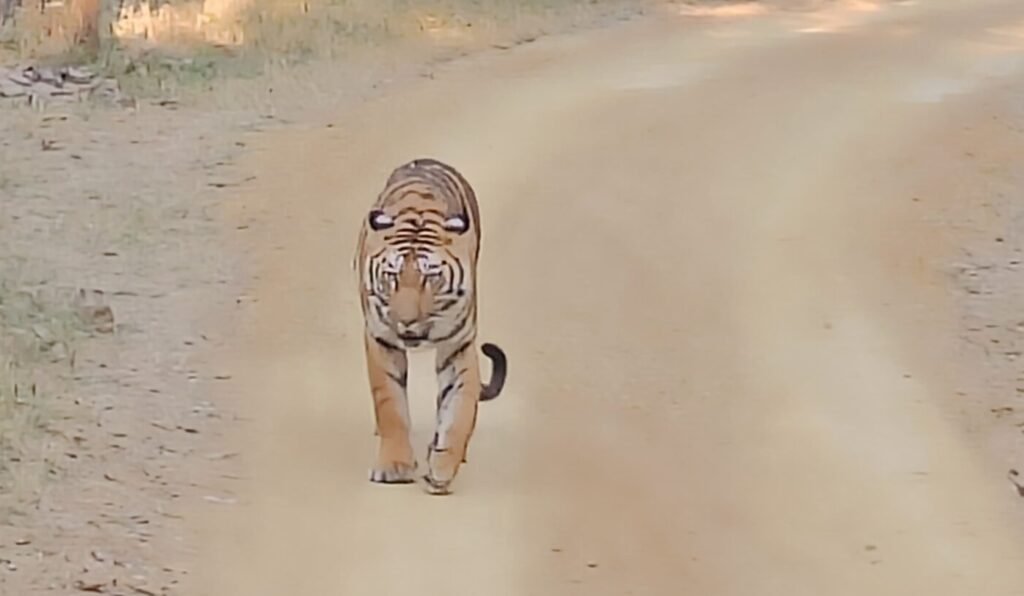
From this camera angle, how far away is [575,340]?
809 centimetres

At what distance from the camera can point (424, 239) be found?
5.91 metres

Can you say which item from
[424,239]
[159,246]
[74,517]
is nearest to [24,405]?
[74,517]

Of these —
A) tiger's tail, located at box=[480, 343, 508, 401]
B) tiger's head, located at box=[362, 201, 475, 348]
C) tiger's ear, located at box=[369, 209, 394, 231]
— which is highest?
tiger's ear, located at box=[369, 209, 394, 231]

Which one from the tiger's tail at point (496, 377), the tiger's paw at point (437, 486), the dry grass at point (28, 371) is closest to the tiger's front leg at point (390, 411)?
the tiger's paw at point (437, 486)

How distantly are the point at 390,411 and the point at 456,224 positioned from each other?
671mm

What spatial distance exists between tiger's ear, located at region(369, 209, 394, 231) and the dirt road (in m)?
0.89

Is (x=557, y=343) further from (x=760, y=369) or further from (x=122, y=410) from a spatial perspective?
(x=122, y=410)

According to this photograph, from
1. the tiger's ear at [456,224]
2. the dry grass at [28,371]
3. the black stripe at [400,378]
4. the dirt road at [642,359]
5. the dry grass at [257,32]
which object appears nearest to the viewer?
the dirt road at [642,359]

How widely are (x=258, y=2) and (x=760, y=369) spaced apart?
367 inches

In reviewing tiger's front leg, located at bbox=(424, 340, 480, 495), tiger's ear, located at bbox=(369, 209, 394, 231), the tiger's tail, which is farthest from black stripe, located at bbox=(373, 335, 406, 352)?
the tiger's tail

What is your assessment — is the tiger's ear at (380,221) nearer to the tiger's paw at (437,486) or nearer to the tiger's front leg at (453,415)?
the tiger's front leg at (453,415)

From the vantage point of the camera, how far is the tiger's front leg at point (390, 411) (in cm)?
604

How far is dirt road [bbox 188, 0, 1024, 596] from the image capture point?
580cm

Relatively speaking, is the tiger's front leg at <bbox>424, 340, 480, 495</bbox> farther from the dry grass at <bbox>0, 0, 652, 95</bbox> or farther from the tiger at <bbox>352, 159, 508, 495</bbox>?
the dry grass at <bbox>0, 0, 652, 95</bbox>
